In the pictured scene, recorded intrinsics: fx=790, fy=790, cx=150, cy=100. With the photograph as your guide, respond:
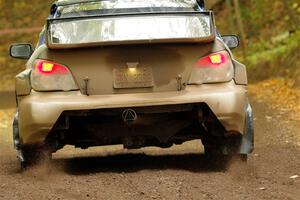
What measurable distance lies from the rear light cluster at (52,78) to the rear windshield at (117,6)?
26.6 inches

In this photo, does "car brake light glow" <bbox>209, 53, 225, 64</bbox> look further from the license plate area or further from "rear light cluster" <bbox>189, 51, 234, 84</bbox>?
the license plate area

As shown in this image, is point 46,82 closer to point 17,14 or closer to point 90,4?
point 90,4

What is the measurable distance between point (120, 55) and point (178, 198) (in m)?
1.70

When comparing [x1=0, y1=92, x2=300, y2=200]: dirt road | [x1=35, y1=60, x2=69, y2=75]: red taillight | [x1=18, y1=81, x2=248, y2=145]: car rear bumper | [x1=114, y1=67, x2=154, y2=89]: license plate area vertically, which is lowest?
[x1=0, y1=92, x2=300, y2=200]: dirt road

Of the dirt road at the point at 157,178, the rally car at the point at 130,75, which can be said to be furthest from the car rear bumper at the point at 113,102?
the dirt road at the point at 157,178

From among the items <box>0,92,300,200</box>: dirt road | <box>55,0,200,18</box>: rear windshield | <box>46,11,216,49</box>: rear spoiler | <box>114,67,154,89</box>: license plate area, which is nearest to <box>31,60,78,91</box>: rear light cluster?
<box>46,11,216,49</box>: rear spoiler

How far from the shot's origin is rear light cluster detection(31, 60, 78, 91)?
7.11 metres

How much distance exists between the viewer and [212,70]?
7188 mm

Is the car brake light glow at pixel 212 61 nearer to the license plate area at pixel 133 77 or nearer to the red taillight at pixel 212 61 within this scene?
the red taillight at pixel 212 61

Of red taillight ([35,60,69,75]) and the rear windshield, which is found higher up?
the rear windshield

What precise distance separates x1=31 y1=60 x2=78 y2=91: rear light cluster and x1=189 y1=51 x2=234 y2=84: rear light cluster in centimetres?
110

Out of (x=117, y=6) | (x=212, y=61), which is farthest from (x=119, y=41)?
(x=117, y=6)

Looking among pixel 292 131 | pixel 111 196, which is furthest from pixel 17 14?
pixel 111 196

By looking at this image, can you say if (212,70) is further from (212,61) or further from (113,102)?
(113,102)
